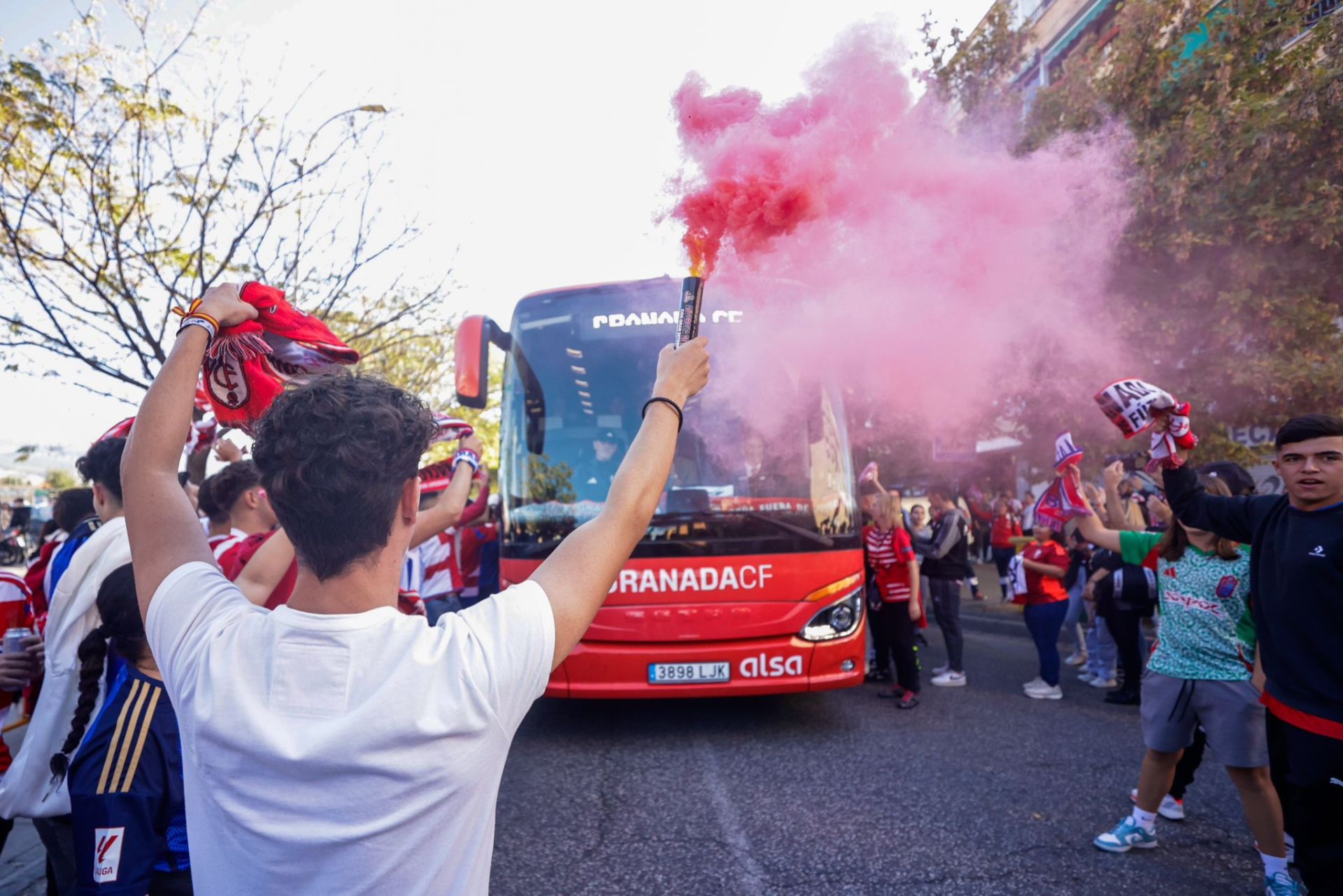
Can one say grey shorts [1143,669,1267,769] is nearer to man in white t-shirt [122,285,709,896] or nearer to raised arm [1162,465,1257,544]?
raised arm [1162,465,1257,544]

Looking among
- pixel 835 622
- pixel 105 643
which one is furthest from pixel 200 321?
pixel 835 622

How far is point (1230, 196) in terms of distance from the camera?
26.1ft

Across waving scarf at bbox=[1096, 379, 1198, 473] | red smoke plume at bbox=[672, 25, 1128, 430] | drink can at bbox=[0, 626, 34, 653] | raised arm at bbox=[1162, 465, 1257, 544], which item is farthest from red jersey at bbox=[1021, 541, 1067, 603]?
drink can at bbox=[0, 626, 34, 653]

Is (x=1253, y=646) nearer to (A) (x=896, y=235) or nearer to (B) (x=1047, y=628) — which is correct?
(A) (x=896, y=235)

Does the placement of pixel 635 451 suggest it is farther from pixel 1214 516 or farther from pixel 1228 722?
pixel 1228 722

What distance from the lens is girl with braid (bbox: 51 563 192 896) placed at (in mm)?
1846

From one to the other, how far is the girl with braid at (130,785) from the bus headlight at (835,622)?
4.03 meters

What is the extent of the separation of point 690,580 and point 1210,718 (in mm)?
2832

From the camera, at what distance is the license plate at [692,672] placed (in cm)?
538

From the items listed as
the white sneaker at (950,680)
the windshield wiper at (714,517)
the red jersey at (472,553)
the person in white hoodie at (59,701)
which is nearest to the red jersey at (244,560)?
the person in white hoodie at (59,701)

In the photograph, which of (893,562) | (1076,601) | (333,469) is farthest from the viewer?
(1076,601)

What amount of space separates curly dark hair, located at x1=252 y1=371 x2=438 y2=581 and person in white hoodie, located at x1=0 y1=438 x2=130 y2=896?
4.94ft

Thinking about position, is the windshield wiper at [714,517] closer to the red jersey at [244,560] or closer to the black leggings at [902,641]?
the black leggings at [902,641]

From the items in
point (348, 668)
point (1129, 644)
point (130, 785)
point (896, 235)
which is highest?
point (896, 235)
